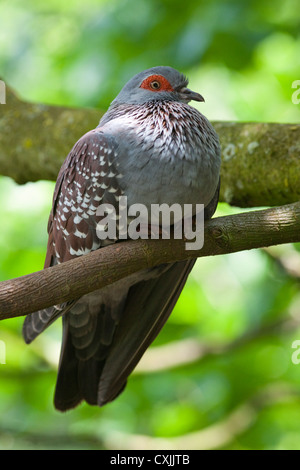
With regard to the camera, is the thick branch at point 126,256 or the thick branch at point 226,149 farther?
the thick branch at point 226,149

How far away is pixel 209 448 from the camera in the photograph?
5.40 m

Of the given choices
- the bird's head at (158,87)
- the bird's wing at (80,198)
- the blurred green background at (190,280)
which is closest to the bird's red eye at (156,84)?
the bird's head at (158,87)

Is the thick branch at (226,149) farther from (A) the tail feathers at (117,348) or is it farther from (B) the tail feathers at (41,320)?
(B) the tail feathers at (41,320)

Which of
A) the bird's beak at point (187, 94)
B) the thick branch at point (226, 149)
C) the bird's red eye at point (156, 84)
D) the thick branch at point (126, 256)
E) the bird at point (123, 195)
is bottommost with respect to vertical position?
the thick branch at point (126, 256)

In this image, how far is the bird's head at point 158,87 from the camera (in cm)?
366

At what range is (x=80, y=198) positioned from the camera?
11.6 feet

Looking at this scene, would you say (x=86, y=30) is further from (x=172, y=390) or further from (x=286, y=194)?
(x=172, y=390)

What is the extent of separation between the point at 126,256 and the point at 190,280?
316 centimetres

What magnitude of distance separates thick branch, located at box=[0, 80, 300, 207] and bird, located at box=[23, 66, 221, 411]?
0.72 m

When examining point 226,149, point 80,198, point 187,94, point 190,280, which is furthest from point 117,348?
point 190,280

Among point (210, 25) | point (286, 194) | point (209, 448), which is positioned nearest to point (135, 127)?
point (286, 194)

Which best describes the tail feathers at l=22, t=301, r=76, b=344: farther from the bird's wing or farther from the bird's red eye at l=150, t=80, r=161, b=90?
the bird's red eye at l=150, t=80, r=161, b=90

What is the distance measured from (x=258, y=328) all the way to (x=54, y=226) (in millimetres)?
2494

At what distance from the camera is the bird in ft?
10.8
